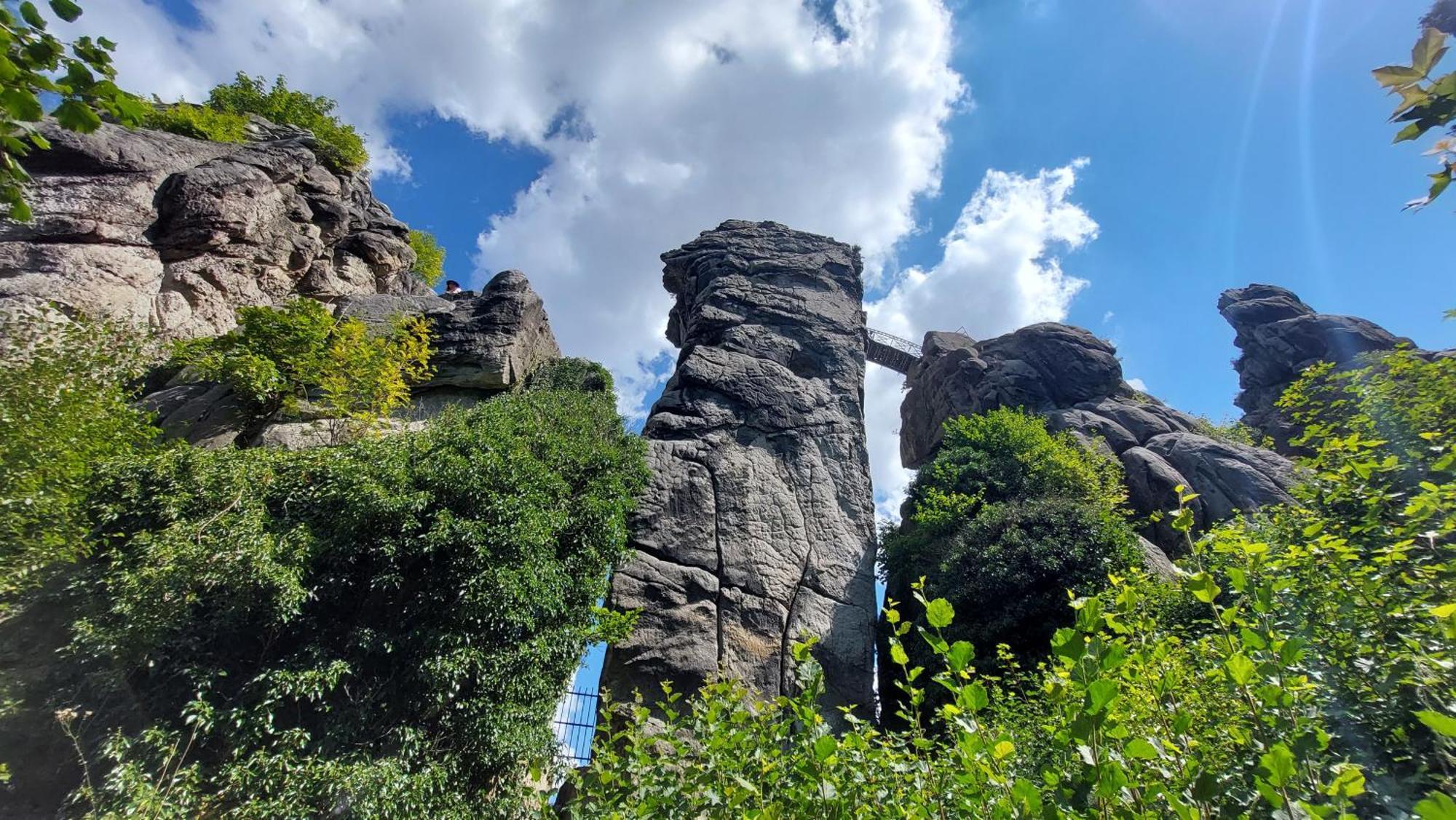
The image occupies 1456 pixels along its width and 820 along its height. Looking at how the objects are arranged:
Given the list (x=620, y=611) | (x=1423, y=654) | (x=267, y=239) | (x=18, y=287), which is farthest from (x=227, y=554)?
(x=267, y=239)

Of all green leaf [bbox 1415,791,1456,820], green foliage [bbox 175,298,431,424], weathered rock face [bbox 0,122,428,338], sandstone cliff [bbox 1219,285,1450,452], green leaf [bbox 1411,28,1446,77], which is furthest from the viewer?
sandstone cliff [bbox 1219,285,1450,452]

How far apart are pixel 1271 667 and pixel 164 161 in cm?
2114

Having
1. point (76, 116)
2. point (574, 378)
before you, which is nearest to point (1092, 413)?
point (574, 378)

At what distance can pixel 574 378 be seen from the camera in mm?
13930

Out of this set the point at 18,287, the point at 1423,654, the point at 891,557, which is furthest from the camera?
the point at 891,557

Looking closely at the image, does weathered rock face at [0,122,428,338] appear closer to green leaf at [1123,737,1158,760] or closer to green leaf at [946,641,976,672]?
green leaf at [946,641,976,672]

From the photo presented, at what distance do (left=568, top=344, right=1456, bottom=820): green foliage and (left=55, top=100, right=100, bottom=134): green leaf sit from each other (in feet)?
11.4

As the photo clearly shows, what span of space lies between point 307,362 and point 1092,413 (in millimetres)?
20547

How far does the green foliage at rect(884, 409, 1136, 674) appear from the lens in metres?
10.3

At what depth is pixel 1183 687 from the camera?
3377mm

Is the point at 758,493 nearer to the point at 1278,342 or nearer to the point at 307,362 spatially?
the point at 307,362

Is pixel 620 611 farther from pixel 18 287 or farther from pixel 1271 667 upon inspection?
pixel 18 287

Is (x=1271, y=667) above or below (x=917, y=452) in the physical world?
below

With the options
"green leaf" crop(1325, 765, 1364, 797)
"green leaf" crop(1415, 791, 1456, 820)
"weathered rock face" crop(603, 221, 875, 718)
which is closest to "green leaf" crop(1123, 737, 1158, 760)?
"green leaf" crop(1325, 765, 1364, 797)
